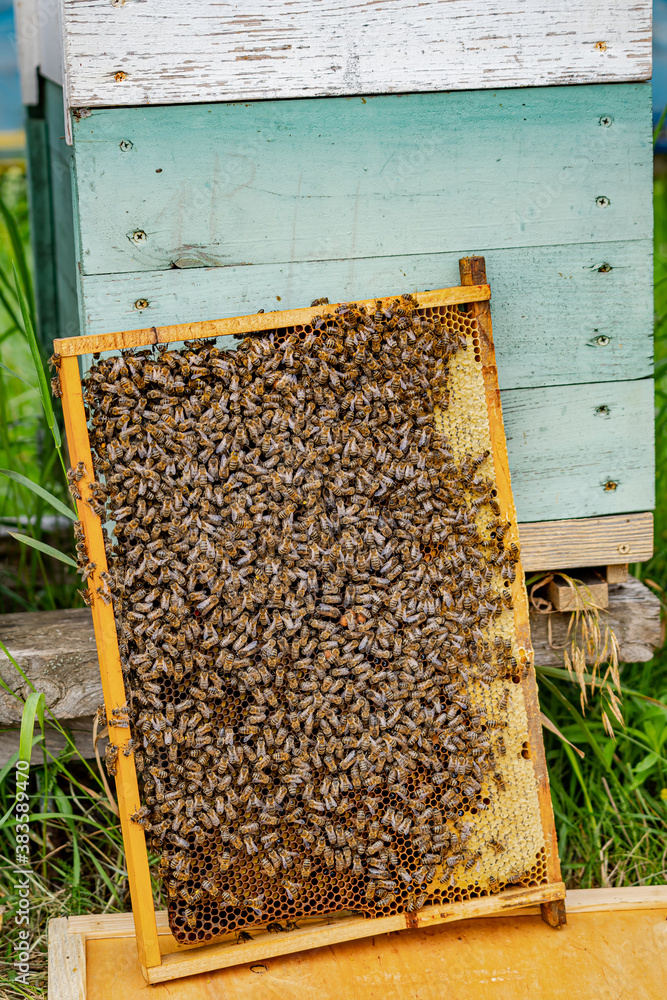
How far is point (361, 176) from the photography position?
2635mm

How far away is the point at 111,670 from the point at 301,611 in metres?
0.62

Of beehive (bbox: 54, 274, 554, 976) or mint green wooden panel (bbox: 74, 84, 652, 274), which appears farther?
mint green wooden panel (bbox: 74, 84, 652, 274)

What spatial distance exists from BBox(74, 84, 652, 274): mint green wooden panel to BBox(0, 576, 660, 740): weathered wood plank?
57.7 inches

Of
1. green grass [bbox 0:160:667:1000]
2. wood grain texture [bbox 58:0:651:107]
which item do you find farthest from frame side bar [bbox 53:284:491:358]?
green grass [bbox 0:160:667:1000]

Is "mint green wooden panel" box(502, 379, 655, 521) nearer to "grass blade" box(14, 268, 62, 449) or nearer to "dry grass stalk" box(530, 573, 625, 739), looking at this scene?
"dry grass stalk" box(530, 573, 625, 739)

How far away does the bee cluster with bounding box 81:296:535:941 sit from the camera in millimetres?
2361

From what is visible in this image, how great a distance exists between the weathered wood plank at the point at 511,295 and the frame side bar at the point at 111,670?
388 mm

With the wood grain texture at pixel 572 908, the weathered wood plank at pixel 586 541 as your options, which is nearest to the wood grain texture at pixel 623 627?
the weathered wood plank at pixel 586 541

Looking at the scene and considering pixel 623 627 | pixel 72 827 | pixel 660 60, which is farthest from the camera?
pixel 660 60

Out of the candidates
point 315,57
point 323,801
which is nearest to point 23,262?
point 315,57

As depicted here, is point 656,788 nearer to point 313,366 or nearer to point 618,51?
point 313,366

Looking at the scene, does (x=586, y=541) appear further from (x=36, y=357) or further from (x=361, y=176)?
(x=36, y=357)

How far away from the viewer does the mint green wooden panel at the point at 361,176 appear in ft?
8.18

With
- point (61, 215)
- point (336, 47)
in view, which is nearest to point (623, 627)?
point (336, 47)
